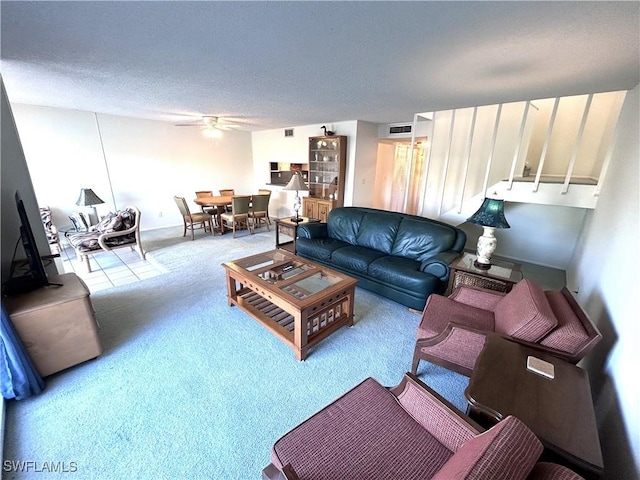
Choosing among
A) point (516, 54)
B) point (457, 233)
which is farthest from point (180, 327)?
point (516, 54)

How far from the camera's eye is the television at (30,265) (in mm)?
1790

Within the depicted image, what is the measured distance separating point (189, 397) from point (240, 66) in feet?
8.41

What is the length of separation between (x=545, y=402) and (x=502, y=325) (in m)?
0.61

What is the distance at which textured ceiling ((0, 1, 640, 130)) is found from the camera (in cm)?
130

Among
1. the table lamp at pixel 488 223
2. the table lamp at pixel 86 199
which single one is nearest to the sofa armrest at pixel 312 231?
the table lamp at pixel 488 223

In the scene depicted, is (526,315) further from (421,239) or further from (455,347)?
(421,239)

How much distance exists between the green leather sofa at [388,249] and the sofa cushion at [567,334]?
1105 millimetres

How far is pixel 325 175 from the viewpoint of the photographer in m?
5.65

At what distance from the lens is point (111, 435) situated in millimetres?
1466

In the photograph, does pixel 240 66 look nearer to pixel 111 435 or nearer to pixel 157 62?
pixel 157 62

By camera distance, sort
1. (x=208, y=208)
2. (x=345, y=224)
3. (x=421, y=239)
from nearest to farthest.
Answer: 1. (x=421, y=239)
2. (x=345, y=224)
3. (x=208, y=208)

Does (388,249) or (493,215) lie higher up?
(493,215)
